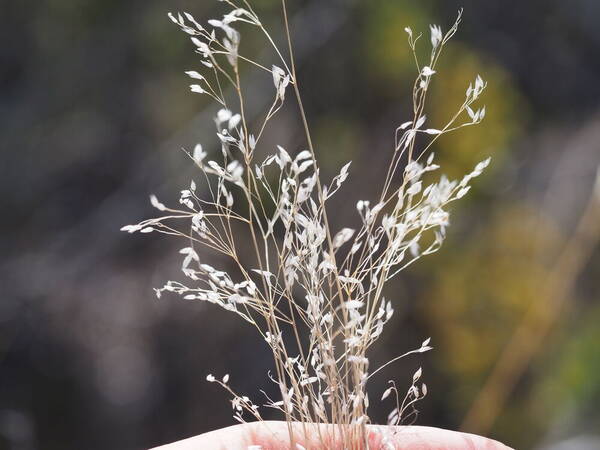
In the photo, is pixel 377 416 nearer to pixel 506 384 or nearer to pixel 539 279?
pixel 506 384

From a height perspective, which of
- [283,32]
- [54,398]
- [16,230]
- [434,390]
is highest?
[283,32]

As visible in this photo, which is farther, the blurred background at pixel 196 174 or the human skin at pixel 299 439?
the blurred background at pixel 196 174

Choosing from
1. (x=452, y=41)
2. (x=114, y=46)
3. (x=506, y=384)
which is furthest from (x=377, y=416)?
(x=114, y=46)

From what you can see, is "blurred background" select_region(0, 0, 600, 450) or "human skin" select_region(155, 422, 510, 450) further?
"blurred background" select_region(0, 0, 600, 450)
